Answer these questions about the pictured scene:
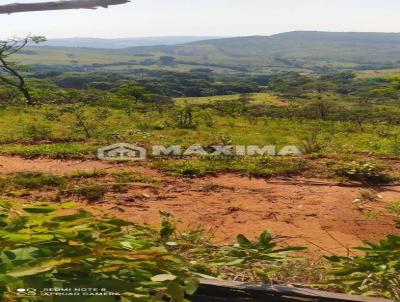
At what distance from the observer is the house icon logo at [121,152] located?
10086 millimetres

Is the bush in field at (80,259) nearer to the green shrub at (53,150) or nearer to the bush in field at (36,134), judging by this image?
the green shrub at (53,150)

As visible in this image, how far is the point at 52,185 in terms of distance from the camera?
7.62 metres

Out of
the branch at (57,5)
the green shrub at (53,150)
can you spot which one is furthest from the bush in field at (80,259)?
the green shrub at (53,150)

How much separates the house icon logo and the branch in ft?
26.3

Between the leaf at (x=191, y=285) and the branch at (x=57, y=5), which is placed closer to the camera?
the leaf at (x=191, y=285)

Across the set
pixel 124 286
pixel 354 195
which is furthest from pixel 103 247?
pixel 354 195

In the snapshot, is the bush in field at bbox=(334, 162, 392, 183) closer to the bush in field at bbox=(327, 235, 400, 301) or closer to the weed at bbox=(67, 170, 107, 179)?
the weed at bbox=(67, 170, 107, 179)

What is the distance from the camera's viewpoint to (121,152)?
10.7 m

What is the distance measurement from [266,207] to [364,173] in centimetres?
257

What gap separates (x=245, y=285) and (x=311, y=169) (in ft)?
25.4

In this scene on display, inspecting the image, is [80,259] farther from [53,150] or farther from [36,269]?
[53,150]

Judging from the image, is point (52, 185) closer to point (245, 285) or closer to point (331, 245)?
point (331, 245)

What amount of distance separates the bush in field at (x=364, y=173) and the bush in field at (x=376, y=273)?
7076 millimetres

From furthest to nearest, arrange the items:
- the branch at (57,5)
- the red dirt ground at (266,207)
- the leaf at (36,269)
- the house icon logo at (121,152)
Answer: the house icon logo at (121,152), the red dirt ground at (266,207), the branch at (57,5), the leaf at (36,269)
